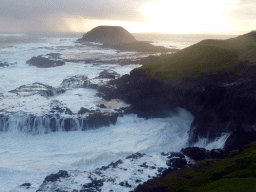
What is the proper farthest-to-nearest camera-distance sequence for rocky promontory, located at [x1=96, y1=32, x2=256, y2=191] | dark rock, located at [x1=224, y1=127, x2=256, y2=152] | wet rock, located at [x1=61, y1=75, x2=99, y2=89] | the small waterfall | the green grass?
wet rock, located at [x1=61, y1=75, x2=99, y2=89] < the small waterfall < dark rock, located at [x1=224, y1=127, x2=256, y2=152] < rocky promontory, located at [x1=96, y1=32, x2=256, y2=191] < the green grass

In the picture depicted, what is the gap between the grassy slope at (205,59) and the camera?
115 ft

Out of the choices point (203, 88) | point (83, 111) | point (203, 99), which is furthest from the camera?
point (83, 111)

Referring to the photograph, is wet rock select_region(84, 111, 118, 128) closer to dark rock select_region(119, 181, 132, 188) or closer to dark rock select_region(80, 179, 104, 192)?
dark rock select_region(80, 179, 104, 192)

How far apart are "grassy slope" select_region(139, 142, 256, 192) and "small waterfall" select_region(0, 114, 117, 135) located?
14.8 metres

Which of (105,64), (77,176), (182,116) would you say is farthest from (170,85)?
(105,64)

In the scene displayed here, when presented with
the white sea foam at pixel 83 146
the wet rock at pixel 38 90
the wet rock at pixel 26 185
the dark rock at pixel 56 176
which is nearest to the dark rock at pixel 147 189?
the white sea foam at pixel 83 146

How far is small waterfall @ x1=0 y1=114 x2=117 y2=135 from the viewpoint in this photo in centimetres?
3014

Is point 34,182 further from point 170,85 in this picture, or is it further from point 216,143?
point 170,85

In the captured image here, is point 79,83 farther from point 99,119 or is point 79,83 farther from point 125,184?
point 125,184

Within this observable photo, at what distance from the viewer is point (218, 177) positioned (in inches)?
627

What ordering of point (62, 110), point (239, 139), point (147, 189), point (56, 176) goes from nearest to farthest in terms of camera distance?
point (147, 189)
point (56, 176)
point (239, 139)
point (62, 110)

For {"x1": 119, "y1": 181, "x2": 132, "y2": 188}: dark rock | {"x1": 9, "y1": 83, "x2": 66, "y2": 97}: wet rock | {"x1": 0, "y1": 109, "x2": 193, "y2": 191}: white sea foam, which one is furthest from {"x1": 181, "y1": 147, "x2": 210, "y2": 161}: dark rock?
{"x1": 9, "y1": 83, "x2": 66, "y2": 97}: wet rock

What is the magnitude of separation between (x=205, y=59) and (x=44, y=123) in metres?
25.3

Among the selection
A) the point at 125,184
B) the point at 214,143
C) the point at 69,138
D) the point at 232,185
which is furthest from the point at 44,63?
the point at 232,185
